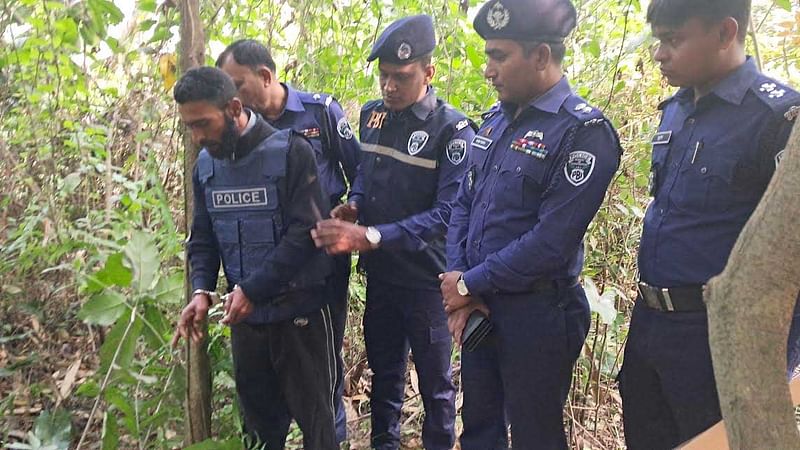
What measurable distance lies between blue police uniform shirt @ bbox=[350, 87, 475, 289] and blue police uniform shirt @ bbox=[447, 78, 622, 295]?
1.28 ft

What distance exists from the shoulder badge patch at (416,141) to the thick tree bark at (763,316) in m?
1.86

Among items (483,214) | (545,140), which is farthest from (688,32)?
(483,214)

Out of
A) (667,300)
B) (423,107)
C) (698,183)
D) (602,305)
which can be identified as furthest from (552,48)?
(602,305)

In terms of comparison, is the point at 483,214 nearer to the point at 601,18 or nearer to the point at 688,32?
the point at 688,32

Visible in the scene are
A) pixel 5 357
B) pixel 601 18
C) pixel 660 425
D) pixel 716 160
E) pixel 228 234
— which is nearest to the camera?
pixel 716 160

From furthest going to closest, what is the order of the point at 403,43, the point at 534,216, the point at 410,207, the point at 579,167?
the point at 410,207, the point at 403,43, the point at 534,216, the point at 579,167

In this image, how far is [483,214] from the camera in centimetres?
200

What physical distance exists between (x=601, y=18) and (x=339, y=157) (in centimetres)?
167

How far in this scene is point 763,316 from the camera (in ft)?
2.17

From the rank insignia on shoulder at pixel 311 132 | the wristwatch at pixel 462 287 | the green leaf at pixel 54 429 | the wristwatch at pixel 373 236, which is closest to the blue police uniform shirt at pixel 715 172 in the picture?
the wristwatch at pixel 462 287

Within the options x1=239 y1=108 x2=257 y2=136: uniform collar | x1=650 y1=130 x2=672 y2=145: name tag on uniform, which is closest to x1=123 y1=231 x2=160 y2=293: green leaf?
x1=239 y1=108 x2=257 y2=136: uniform collar

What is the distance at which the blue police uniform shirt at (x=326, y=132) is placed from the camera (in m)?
2.67

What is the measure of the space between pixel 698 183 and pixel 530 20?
2.19 ft

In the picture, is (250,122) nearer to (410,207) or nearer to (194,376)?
(410,207)
